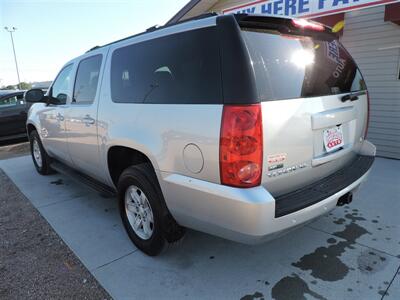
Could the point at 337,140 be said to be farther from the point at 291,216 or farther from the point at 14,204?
the point at 14,204

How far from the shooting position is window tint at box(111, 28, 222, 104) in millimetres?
2082

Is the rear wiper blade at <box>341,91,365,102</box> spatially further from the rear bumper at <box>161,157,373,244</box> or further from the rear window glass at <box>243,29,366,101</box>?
the rear bumper at <box>161,157,373,244</box>

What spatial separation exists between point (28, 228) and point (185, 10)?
724 centimetres

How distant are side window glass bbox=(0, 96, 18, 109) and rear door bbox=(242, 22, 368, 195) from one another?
357 inches

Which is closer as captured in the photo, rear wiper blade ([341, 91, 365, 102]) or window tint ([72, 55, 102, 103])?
rear wiper blade ([341, 91, 365, 102])

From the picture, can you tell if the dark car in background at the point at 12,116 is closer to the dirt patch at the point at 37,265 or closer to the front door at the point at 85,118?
the dirt patch at the point at 37,265

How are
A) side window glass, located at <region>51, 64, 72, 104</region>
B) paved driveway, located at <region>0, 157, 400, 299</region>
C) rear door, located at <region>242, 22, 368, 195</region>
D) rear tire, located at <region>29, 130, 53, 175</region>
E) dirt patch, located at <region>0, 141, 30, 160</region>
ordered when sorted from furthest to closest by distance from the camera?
dirt patch, located at <region>0, 141, 30, 160</region>
rear tire, located at <region>29, 130, 53, 175</region>
side window glass, located at <region>51, 64, 72, 104</region>
paved driveway, located at <region>0, 157, 400, 299</region>
rear door, located at <region>242, 22, 368, 195</region>

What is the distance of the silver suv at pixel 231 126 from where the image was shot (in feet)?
6.32

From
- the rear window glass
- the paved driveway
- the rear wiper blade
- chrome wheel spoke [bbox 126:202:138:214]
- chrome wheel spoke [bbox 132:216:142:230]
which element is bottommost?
the paved driveway

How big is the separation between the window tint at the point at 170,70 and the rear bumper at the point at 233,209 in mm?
606

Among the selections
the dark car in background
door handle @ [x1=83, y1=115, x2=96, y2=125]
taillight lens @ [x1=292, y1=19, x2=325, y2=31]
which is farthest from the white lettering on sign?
the dark car in background

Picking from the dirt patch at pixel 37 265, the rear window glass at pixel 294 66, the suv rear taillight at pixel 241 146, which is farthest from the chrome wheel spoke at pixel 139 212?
the rear window glass at pixel 294 66

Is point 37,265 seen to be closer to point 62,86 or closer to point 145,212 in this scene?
point 145,212

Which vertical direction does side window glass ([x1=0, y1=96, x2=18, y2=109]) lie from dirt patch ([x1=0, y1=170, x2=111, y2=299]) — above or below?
above
